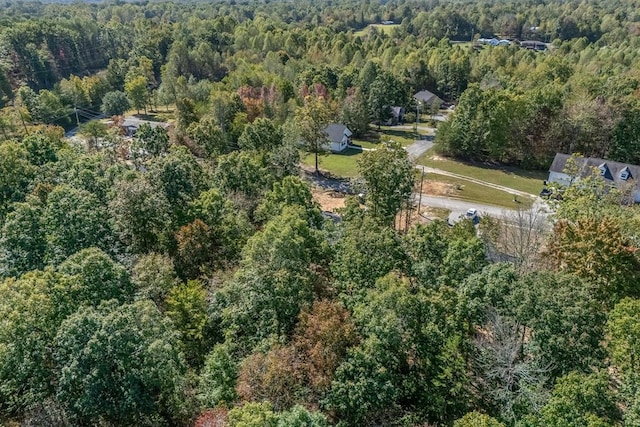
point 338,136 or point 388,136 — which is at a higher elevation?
point 338,136

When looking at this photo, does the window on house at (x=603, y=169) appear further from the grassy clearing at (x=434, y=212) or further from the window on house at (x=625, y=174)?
the grassy clearing at (x=434, y=212)

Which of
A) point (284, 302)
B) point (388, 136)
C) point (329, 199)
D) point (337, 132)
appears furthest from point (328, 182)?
point (284, 302)

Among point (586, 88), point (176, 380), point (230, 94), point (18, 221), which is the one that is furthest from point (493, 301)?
point (586, 88)

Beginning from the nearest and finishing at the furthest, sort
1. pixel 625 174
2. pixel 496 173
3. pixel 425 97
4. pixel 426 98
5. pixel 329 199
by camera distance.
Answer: pixel 625 174
pixel 329 199
pixel 496 173
pixel 426 98
pixel 425 97

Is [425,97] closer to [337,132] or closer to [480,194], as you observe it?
[337,132]

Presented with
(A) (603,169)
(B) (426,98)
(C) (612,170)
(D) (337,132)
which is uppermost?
(A) (603,169)

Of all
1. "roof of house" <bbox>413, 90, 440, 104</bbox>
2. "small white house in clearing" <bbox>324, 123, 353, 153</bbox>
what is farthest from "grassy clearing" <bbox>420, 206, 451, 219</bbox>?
"roof of house" <bbox>413, 90, 440, 104</bbox>

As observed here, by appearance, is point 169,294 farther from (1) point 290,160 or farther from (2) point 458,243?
(1) point 290,160
